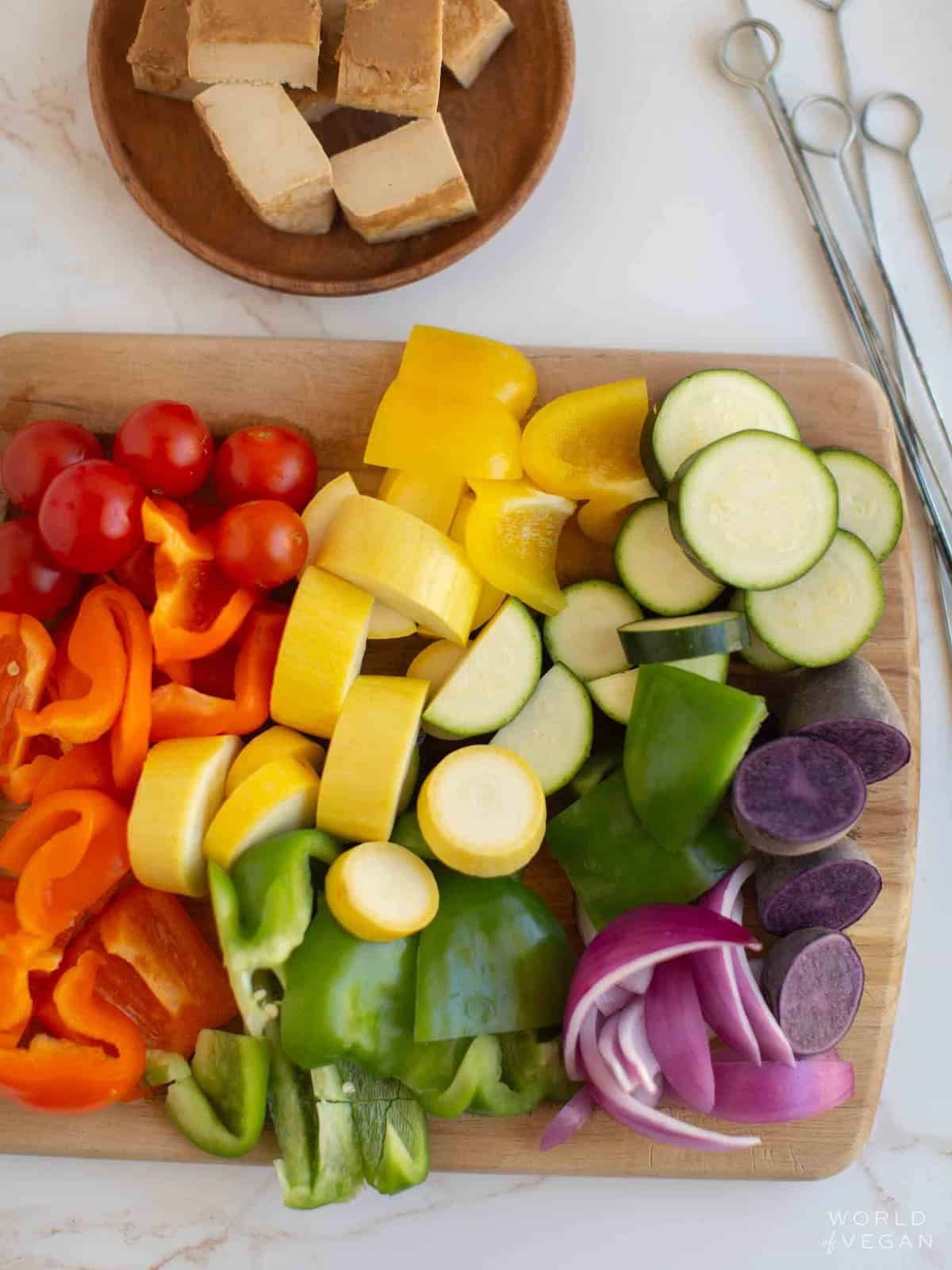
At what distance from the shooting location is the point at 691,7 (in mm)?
2479

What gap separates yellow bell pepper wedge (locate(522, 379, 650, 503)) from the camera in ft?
6.95

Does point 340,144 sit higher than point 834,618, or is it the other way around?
point 340,144

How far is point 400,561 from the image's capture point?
2033mm

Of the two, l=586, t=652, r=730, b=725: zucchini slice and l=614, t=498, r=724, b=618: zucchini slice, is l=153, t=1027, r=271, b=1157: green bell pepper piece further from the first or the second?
l=614, t=498, r=724, b=618: zucchini slice

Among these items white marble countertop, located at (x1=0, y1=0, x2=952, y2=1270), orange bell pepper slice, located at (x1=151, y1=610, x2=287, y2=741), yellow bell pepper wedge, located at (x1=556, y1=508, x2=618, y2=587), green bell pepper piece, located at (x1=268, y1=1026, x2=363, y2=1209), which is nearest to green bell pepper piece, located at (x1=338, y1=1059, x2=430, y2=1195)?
green bell pepper piece, located at (x1=268, y1=1026, x2=363, y2=1209)

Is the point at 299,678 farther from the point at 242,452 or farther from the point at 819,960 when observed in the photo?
the point at 819,960

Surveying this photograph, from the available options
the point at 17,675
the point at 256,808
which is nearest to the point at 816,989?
the point at 256,808

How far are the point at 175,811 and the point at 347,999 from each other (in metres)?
0.45

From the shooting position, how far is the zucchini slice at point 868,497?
214 centimetres

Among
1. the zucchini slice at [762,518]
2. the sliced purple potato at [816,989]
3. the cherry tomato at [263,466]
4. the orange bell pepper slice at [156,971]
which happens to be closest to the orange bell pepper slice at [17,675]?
the orange bell pepper slice at [156,971]

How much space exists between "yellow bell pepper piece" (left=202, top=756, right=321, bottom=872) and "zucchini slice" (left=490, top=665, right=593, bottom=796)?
37cm

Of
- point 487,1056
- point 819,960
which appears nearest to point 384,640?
point 487,1056

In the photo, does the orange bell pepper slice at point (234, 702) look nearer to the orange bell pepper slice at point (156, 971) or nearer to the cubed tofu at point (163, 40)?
the orange bell pepper slice at point (156, 971)

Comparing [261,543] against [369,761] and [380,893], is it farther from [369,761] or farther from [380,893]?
[380,893]
